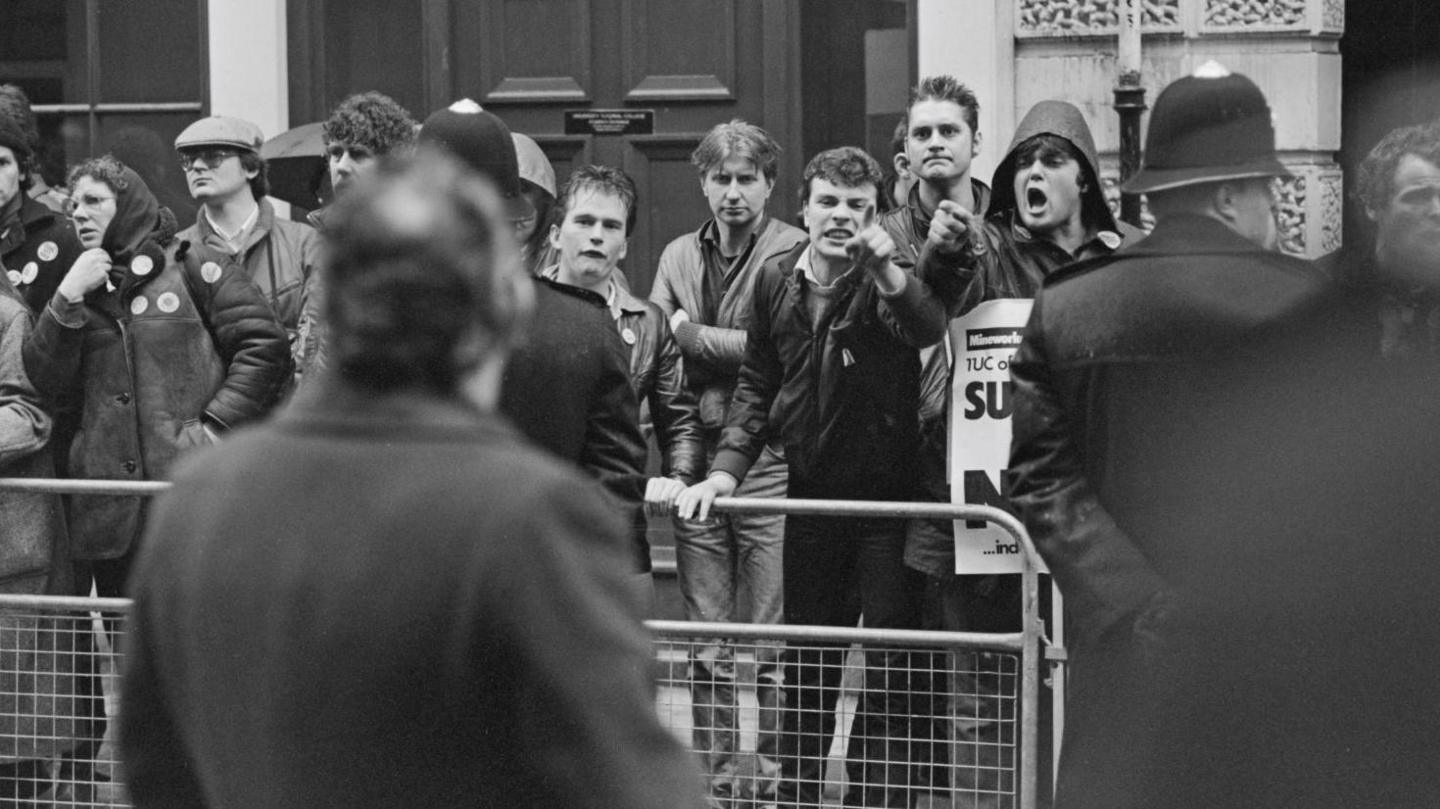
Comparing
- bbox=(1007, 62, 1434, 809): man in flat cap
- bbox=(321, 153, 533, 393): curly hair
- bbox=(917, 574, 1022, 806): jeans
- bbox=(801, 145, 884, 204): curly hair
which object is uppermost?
bbox=(801, 145, 884, 204): curly hair

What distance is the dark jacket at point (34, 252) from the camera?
24.8 ft

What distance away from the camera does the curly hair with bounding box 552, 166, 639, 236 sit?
19.8 ft

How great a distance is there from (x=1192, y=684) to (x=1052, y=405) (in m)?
0.81

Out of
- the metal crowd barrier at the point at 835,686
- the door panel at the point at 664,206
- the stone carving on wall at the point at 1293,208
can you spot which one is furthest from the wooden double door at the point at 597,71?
the metal crowd barrier at the point at 835,686

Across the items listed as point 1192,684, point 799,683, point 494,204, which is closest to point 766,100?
point 799,683

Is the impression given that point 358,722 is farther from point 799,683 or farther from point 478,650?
point 799,683

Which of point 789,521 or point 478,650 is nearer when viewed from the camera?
point 478,650

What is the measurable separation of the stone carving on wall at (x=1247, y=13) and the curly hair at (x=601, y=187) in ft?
10.5

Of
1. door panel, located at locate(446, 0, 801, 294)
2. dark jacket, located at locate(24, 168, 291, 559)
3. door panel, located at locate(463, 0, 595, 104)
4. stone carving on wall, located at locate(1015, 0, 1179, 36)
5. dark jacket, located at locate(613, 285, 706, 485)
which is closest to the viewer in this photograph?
dark jacket, located at locate(613, 285, 706, 485)

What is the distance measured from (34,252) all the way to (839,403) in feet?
10.1

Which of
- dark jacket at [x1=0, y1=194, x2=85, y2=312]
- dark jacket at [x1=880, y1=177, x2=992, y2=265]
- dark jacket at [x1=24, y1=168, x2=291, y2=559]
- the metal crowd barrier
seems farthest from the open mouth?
dark jacket at [x1=0, y1=194, x2=85, y2=312]

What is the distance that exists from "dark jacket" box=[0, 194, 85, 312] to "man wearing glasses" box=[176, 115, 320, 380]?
453 millimetres

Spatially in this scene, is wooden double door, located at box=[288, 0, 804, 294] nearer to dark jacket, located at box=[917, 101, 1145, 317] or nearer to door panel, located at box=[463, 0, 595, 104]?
door panel, located at box=[463, 0, 595, 104]

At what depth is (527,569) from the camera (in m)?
2.49
